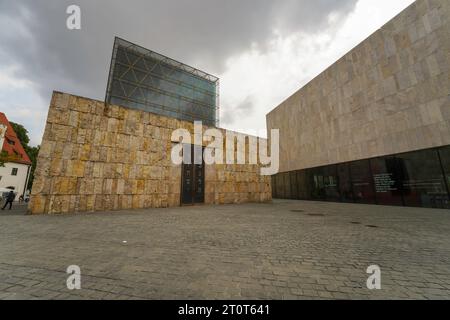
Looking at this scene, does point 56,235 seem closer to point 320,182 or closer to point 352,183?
point 352,183

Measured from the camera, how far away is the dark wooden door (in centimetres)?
1573

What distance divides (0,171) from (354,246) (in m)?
46.1

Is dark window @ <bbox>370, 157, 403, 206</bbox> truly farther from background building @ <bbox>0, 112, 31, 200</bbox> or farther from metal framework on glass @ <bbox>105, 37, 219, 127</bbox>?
background building @ <bbox>0, 112, 31, 200</bbox>

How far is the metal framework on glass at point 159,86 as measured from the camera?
29.9 metres

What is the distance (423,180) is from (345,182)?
617 centimetres

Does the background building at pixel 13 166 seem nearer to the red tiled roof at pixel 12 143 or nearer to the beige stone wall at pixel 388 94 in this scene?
the red tiled roof at pixel 12 143

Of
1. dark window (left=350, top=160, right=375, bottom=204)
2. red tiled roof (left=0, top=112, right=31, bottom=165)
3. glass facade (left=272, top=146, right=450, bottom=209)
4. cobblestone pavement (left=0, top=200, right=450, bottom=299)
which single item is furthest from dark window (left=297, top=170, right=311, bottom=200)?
red tiled roof (left=0, top=112, right=31, bottom=165)

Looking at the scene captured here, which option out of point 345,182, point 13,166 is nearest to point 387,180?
point 345,182

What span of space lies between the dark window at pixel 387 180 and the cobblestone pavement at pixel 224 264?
36.9ft

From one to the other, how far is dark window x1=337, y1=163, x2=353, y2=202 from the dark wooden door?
14.7m

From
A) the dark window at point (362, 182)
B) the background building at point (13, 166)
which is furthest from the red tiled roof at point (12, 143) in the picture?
the dark window at point (362, 182)

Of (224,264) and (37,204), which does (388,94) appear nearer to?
(224,264)

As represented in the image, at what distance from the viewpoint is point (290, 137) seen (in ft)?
91.5

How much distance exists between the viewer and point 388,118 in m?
15.6
